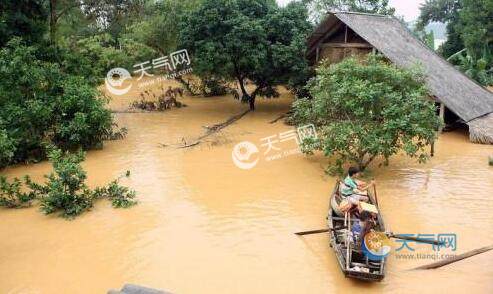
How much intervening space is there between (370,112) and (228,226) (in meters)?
4.47

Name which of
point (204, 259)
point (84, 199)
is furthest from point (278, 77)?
point (204, 259)

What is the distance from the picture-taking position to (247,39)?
51.6 ft

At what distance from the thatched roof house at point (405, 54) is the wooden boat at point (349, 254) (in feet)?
25.7

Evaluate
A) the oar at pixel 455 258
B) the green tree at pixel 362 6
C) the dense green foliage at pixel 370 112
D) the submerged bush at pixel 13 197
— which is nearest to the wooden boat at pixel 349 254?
the oar at pixel 455 258

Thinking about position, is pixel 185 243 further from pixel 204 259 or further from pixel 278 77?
pixel 278 77

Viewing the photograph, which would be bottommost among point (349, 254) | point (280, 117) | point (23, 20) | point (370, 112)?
point (349, 254)

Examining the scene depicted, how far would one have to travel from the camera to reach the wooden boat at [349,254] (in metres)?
6.12

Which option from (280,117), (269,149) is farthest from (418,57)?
(269,149)

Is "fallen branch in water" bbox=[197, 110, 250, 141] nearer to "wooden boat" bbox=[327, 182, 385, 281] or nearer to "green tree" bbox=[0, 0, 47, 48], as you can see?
"green tree" bbox=[0, 0, 47, 48]

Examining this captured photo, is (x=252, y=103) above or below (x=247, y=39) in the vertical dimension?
below

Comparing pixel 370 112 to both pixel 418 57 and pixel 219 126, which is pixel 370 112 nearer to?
pixel 418 57

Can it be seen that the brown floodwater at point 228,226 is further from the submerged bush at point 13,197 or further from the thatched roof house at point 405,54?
the thatched roof house at point 405,54

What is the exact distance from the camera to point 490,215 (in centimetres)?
884

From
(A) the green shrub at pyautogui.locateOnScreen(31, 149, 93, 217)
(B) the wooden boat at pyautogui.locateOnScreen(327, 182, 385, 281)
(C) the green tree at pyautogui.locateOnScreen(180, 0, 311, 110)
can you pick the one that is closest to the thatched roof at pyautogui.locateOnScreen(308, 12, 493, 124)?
(C) the green tree at pyautogui.locateOnScreen(180, 0, 311, 110)
